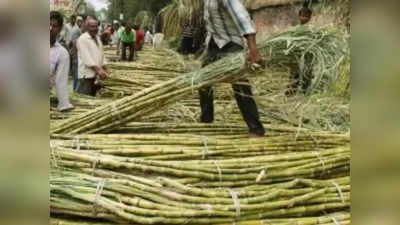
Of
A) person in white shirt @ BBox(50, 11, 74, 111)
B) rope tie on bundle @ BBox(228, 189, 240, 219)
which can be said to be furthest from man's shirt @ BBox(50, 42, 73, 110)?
rope tie on bundle @ BBox(228, 189, 240, 219)

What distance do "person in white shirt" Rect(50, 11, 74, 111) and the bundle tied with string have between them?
4.7 inches

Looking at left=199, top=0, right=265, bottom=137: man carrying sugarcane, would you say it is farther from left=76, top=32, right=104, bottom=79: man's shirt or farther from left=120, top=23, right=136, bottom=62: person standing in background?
left=76, top=32, right=104, bottom=79: man's shirt

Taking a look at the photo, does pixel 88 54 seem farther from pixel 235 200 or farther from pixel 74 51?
pixel 235 200

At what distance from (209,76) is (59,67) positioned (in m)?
0.71

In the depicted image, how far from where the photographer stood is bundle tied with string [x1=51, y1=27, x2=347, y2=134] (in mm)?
2875

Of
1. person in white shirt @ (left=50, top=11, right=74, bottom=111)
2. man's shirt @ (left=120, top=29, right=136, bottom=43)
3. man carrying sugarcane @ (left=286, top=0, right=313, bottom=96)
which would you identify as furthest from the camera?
man carrying sugarcane @ (left=286, top=0, right=313, bottom=96)

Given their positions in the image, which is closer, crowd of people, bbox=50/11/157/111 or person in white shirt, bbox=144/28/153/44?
crowd of people, bbox=50/11/157/111

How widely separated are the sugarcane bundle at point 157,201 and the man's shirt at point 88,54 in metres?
0.50

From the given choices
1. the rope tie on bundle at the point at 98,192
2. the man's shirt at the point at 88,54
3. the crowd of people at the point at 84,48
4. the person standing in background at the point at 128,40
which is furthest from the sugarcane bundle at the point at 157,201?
the person standing in background at the point at 128,40

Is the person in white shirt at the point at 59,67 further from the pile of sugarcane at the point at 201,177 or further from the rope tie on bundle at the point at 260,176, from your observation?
the rope tie on bundle at the point at 260,176
